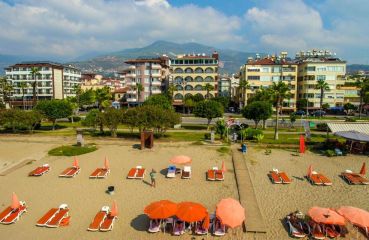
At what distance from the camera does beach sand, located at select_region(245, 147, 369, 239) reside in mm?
19797

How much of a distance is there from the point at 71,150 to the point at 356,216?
2894 cm

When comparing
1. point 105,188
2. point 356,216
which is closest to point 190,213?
point 356,216

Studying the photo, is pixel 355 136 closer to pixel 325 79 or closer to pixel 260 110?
pixel 260 110

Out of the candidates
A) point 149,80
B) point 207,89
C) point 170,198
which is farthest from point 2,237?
point 149,80

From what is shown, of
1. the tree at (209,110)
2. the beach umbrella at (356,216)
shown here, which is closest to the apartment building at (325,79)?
the tree at (209,110)

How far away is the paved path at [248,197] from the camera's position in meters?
17.5

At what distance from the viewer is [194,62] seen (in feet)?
311

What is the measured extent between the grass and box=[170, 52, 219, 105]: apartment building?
196 feet

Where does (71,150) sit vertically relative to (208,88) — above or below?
below

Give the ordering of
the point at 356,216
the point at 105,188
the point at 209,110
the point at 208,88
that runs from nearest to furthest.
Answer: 1. the point at 356,216
2. the point at 105,188
3. the point at 209,110
4. the point at 208,88

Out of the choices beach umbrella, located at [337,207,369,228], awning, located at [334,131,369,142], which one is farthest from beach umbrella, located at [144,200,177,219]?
awning, located at [334,131,369,142]

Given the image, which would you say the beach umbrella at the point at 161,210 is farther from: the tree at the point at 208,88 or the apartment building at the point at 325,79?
the apartment building at the point at 325,79

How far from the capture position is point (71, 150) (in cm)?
3519

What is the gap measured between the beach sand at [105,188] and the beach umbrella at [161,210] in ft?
3.67
